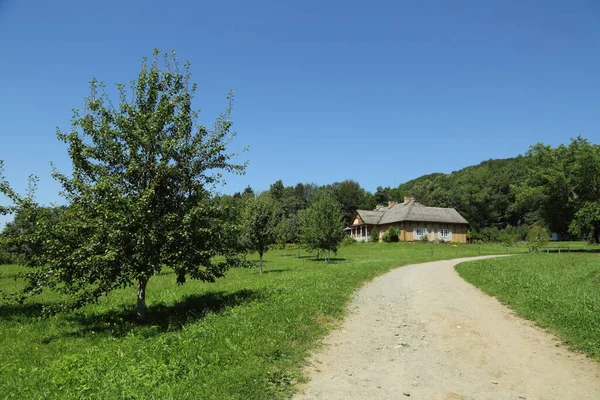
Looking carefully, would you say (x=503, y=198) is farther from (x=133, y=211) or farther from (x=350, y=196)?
(x=133, y=211)

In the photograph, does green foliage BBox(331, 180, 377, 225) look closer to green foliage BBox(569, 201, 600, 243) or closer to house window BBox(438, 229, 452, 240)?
house window BBox(438, 229, 452, 240)

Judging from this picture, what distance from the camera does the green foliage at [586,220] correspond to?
36219 millimetres

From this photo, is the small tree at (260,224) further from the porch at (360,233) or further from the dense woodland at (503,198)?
the porch at (360,233)

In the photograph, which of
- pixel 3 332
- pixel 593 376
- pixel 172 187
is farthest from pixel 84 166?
pixel 593 376

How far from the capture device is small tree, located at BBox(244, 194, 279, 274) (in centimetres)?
3120

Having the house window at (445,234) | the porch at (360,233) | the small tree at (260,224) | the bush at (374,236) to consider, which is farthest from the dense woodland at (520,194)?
the bush at (374,236)

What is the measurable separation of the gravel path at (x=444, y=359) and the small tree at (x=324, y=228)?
76.0 ft

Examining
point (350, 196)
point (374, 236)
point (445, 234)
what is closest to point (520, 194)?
point (445, 234)

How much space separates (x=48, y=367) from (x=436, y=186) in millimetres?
94601

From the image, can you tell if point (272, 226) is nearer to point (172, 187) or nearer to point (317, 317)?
point (172, 187)

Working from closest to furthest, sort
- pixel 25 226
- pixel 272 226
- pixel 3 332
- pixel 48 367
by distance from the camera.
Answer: pixel 48 367 → pixel 3 332 → pixel 25 226 → pixel 272 226

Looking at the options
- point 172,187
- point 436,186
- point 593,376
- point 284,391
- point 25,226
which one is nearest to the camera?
point 284,391

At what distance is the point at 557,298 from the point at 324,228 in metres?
24.1

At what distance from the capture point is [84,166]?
11.3m
